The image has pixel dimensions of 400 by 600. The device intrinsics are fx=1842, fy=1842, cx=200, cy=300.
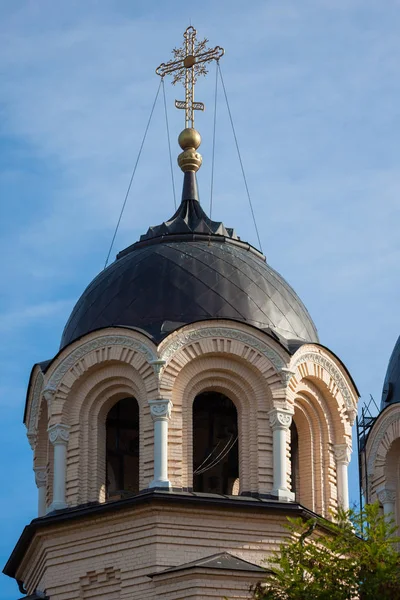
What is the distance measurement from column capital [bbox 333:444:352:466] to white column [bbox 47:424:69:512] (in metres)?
4.53

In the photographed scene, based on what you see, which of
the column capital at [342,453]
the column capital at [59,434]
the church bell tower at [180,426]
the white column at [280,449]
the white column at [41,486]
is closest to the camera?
the church bell tower at [180,426]

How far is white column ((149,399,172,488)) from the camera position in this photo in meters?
28.7

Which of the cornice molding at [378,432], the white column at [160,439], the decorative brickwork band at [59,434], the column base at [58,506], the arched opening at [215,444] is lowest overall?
the column base at [58,506]

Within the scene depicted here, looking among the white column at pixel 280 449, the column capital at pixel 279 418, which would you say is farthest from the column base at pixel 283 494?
the column capital at pixel 279 418

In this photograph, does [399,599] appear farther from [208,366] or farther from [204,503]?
[208,366]

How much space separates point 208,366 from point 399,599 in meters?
7.04

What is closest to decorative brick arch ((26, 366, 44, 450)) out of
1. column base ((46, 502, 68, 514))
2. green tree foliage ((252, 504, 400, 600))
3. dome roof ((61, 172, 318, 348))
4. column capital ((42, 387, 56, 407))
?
column capital ((42, 387, 56, 407))

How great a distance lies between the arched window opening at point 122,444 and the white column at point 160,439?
1919 mm

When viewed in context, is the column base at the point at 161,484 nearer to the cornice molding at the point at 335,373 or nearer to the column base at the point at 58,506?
the column base at the point at 58,506

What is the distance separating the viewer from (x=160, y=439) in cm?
2900

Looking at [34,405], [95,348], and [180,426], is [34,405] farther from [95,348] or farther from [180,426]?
[180,426]

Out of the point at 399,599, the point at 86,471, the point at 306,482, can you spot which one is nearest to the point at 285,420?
the point at 306,482

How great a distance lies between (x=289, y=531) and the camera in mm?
28625

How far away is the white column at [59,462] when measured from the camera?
97.0 feet
